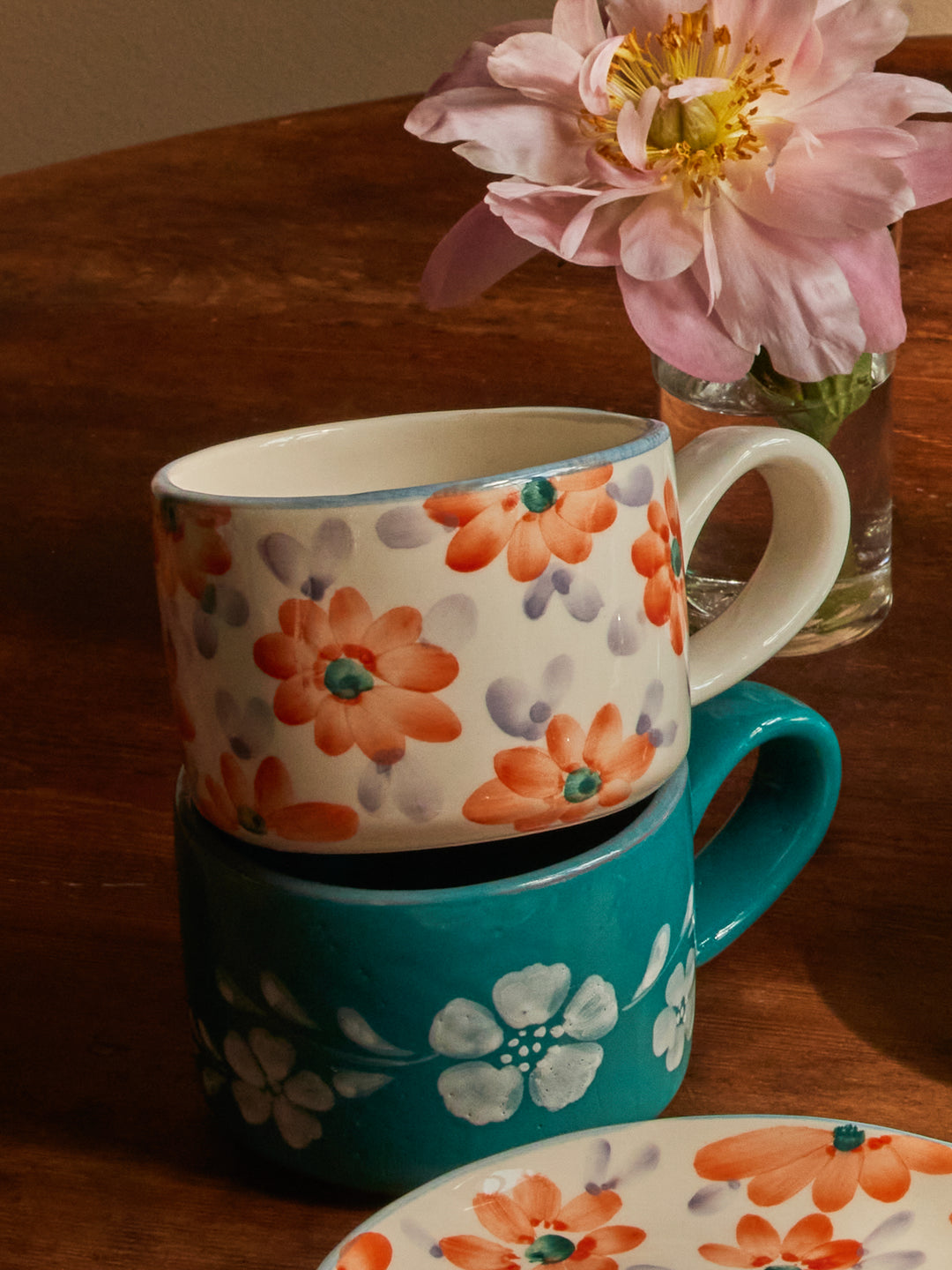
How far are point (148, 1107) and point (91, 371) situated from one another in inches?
21.7

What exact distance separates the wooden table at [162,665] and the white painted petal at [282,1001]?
4 cm

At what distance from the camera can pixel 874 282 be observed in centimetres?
39

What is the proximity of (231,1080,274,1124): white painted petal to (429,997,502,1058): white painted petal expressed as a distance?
0.04 metres

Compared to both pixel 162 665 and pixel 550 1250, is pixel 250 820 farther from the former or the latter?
pixel 162 665

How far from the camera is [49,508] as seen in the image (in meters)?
0.65

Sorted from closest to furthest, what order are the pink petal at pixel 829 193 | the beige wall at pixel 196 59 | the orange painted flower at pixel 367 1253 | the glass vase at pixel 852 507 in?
1. the orange painted flower at pixel 367 1253
2. the pink petal at pixel 829 193
3. the glass vase at pixel 852 507
4. the beige wall at pixel 196 59

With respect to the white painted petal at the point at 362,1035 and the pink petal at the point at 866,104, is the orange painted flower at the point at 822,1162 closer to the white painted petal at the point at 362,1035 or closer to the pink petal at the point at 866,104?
the white painted petal at the point at 362,1035

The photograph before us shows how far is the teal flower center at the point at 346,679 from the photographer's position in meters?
0.26

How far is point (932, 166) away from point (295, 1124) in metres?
0.30

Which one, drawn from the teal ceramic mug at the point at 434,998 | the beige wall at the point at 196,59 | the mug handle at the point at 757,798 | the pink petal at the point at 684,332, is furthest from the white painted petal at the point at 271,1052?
the beige wall at the point at 196,59

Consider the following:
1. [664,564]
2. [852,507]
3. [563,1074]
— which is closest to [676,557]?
[664,564]

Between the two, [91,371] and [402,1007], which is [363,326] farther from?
[402,1007]

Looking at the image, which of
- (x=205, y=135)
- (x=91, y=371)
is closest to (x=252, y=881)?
(x=91, y=371)

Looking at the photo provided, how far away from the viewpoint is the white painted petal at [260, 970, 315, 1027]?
289 mm
